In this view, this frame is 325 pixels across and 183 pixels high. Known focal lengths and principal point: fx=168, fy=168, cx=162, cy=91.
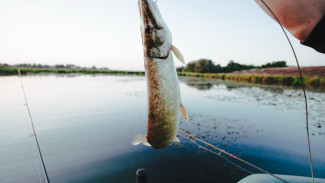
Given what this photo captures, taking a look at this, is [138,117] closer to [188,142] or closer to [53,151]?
[188,142]

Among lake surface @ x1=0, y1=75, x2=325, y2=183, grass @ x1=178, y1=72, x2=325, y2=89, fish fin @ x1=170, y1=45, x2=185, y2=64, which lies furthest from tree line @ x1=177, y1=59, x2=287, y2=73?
fish fin @ x1=170, y1=45, x2=185, y2=64

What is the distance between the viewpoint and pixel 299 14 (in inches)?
49.9

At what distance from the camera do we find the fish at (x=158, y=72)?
5.56ft

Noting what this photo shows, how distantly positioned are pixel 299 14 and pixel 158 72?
48.7 inches

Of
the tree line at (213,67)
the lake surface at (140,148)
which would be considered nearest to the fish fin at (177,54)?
the lake surface at (140,148)

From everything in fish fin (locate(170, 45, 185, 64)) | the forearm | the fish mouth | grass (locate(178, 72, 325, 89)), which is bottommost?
grass (locate(178, 72, 325, 89))

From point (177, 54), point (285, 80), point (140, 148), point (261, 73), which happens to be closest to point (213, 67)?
point (261, 73)

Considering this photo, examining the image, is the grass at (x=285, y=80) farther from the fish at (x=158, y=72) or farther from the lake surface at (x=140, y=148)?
the fish at (x=158, y=72)

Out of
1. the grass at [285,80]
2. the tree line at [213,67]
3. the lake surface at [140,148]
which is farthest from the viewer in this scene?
the tree line at [213,67]

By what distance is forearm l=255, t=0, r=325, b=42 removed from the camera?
119 centimetres

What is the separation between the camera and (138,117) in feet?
41.2

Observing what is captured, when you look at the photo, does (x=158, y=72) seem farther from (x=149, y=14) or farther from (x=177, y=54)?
(x=149, y=14)

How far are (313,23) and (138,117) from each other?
11947 millimetres

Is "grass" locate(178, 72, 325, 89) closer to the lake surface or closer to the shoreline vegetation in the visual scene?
the shoreline vegetation
